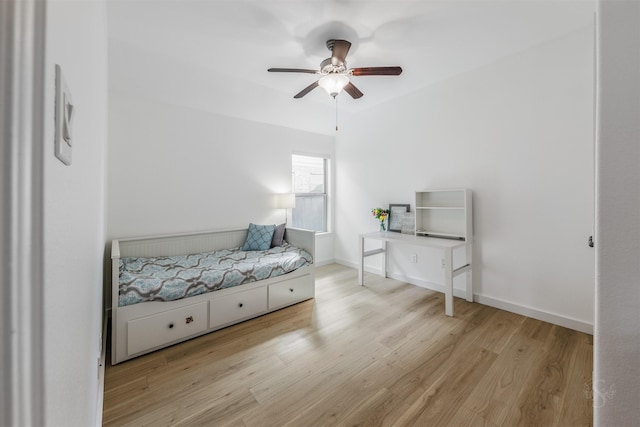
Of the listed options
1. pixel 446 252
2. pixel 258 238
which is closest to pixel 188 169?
pixel 258 238

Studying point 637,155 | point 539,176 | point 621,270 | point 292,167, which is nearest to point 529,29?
point 539,176

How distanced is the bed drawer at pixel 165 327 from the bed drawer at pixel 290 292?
0.68 meters

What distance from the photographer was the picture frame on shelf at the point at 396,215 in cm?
361

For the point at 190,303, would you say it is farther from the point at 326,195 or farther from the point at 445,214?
the point at 326,195

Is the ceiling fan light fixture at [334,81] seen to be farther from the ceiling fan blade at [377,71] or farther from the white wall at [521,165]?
the white wall at [521,165]

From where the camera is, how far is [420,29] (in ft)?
7.22

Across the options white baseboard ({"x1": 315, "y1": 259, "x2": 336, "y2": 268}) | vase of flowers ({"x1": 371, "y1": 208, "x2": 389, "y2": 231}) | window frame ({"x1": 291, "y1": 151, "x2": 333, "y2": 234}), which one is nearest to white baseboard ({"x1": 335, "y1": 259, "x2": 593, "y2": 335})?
vase of flowers ({"x1": 371, "y1": 208, "x2": 389, "y2": 231})

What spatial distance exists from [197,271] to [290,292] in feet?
3.22

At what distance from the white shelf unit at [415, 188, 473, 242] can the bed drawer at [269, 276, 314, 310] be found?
152 cm

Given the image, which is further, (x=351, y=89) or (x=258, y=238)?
(x=258, y=238)

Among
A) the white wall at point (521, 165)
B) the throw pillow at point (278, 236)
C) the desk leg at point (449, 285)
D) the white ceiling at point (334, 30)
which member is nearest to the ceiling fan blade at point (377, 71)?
the white ceiling at point (334, 30)

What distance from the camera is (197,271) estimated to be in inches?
92.8

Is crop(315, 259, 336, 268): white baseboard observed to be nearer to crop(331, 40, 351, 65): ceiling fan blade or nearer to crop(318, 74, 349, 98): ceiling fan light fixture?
crop(318, 74, 349, 98): ceiling fan light fixture

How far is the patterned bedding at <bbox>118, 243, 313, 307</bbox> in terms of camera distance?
6.72 feet
